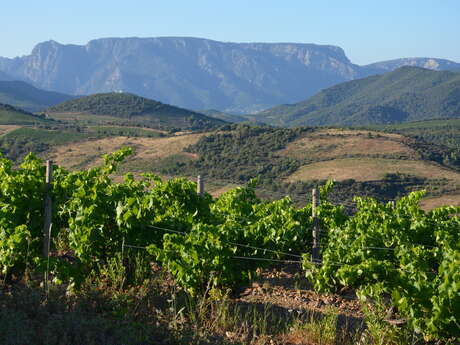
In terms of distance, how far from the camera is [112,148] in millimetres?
64938

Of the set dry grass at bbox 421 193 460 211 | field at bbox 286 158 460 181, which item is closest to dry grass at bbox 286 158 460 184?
field at bbox 286 158 460 181

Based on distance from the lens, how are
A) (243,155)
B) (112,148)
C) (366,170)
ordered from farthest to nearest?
(112,148), (243,155), (366,170)

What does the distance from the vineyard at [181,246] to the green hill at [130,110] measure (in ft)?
367

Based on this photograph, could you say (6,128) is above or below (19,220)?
below

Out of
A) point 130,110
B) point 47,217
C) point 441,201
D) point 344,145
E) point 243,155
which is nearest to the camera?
point 47,217

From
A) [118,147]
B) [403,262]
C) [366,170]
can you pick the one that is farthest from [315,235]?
[118,147]

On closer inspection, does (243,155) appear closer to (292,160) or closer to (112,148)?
(292,160)

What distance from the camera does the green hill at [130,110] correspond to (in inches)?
4850

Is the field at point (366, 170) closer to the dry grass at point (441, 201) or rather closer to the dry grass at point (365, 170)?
the dry grass at point (365, 170)

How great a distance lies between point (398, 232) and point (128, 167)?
50244 mm

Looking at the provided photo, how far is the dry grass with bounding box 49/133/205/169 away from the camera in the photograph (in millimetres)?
60844

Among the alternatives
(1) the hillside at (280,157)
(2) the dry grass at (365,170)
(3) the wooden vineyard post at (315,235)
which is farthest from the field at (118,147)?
(3) the wooden vineyard post at (315,235)

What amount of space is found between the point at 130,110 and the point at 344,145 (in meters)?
72.5

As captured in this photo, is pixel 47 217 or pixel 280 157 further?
pixel 280 157
